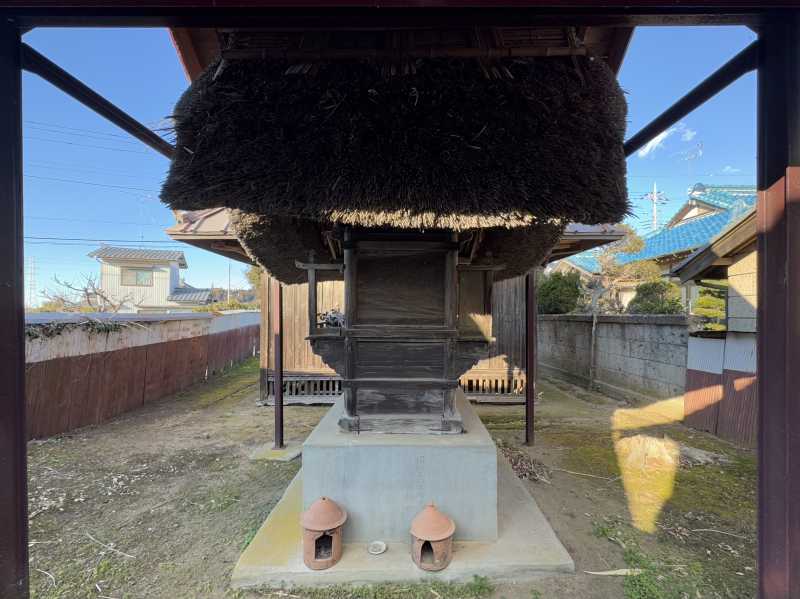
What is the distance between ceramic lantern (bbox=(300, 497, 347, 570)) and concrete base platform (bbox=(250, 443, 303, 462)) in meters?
2.31

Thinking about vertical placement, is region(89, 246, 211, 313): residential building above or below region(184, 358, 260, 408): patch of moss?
above

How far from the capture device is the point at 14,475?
1114mm

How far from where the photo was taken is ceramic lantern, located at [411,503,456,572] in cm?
227

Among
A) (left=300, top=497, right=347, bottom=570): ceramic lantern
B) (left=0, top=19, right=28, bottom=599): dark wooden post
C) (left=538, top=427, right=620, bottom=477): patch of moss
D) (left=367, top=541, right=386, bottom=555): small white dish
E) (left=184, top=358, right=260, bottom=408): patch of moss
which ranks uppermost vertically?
(left=0, top=19, right=28, bottom=599): dark wooden post

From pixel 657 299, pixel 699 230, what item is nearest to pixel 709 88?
pixel 657 299

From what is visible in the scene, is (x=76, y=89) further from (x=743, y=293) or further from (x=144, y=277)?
(x=144, y=277)

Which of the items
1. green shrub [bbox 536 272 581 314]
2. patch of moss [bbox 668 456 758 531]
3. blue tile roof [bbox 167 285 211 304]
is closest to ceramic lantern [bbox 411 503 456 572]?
patch of moss [bbox 668 456 758 531]

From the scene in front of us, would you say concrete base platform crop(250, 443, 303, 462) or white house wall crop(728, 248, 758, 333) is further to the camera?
white house wall crop(728, 248, 758, 333)

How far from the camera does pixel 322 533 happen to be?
229 cm

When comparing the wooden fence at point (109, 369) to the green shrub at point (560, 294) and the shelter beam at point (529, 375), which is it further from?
the green shrub at point (560, 294)

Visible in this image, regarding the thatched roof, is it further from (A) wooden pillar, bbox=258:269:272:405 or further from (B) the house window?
(B) the house window

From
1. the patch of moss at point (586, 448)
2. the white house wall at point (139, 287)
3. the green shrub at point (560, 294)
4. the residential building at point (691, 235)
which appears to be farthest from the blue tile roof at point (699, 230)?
the white house wall at point (139, 287)

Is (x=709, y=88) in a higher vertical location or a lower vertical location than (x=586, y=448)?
higher

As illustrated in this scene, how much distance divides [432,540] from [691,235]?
13599mm
